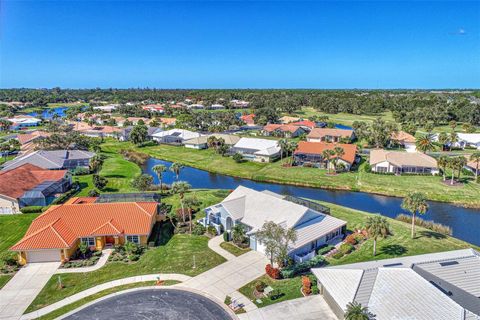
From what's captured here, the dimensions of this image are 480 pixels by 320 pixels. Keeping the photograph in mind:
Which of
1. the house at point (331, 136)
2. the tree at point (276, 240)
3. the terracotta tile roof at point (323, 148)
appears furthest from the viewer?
the house at point (331, 136)

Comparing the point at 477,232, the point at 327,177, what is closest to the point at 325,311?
the point at 477,232

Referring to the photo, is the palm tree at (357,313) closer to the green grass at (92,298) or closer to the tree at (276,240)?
the tree at (276,240)

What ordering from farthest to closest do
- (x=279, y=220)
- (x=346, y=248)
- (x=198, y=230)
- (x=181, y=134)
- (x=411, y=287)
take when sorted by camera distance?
(x=181, y=134), (x=198, y=230), (x=279, y=220), (x=346, y=248), (x=411, y=287)

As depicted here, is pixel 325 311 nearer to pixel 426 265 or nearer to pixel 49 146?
pixel 426 265

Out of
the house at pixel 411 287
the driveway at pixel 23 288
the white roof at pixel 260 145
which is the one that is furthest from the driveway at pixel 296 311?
the white roof at pixel 260 145

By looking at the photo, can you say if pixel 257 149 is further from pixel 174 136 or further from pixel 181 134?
pixel 174 136

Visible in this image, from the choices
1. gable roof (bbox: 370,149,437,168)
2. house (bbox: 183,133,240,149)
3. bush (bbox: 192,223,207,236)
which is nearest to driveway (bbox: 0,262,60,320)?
bush (bbox: 192,223,207,236)

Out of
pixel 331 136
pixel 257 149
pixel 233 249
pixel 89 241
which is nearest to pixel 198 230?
pixel 233 249
